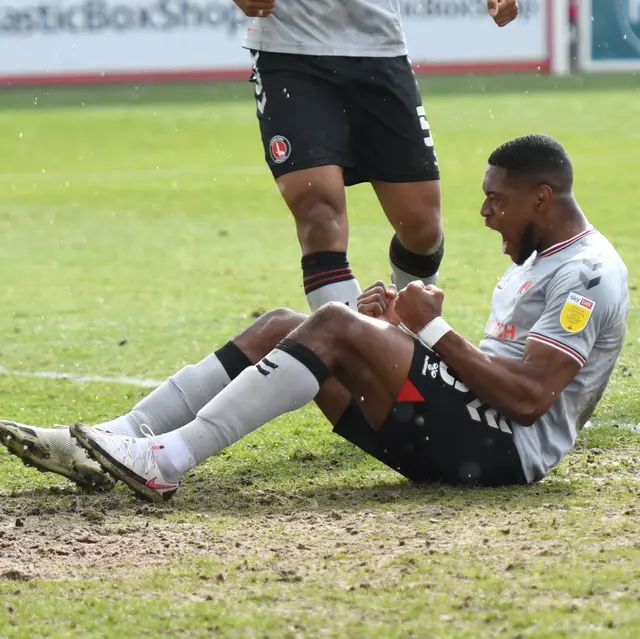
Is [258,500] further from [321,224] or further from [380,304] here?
[321,224]

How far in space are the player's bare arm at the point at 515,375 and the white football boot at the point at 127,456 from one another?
89 cm

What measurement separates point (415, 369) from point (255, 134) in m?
15.1

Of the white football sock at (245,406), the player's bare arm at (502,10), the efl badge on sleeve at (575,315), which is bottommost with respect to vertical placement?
the white football sock at (245,406)

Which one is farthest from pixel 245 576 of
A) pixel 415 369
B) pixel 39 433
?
pixel 39 433

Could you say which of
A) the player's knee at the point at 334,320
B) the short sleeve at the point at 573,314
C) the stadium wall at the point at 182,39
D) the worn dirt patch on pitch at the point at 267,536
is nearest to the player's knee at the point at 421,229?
the short sleeve at the point at 573,314

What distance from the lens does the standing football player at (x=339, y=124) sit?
5.30 meters

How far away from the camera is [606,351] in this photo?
4.35 meters

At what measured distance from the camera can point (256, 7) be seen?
5441mm

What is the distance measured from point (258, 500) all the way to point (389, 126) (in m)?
1.98

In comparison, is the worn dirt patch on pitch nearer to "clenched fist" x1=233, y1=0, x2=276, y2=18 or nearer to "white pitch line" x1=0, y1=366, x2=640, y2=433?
"clenched fist" x1=233, y1=0, x2=276, y2=18

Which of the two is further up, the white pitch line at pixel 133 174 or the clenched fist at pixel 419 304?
the clenched fist at pixel 419 304

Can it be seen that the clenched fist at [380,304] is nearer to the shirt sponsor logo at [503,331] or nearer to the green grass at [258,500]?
the shirt sponsor logo at [503,331]

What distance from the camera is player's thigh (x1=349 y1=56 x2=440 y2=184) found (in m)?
5.75

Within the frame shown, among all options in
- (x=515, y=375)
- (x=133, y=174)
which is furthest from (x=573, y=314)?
(x=133, y=174)
